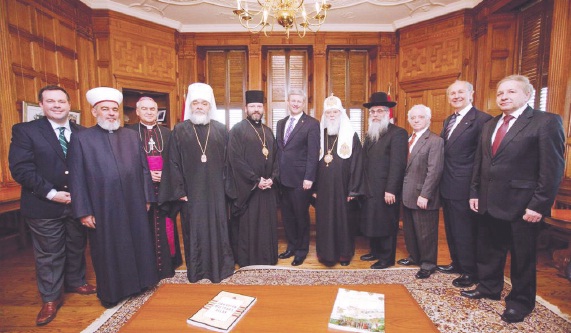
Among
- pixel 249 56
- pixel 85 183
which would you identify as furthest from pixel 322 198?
pixel 249 56

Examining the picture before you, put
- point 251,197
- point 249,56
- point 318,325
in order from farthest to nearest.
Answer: point 249,56 → point 251,197 → point 318,325

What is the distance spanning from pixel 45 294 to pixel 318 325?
2459 mm

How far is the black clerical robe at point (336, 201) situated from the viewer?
3.43 meters

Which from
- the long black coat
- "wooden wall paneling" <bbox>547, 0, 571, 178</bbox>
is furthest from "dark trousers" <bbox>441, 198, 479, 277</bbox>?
"wooden wall paneling" <bbox>547, 0, 571, 178</bbox>

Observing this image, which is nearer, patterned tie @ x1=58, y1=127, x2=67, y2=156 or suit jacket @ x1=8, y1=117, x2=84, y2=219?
suit jacket @ x1=8, y1=117, x2=84, y2=219

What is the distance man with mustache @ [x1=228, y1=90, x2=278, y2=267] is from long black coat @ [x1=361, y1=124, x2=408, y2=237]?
1069mm

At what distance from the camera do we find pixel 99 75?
18.8 feet

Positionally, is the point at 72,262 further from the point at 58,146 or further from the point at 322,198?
the point at 322,198

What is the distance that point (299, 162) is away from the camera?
356cm

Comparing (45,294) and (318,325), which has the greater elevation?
(318,325)

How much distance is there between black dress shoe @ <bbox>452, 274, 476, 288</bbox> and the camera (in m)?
2.94

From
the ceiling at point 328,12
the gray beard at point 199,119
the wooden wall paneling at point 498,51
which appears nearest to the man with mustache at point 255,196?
the gray beard at point 199,119

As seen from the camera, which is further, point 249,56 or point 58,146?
point 249,56

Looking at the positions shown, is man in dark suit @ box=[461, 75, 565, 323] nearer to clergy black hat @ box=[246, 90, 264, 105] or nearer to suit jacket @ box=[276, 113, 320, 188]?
suit jacket @ box=[276, 113, 320, 188]
